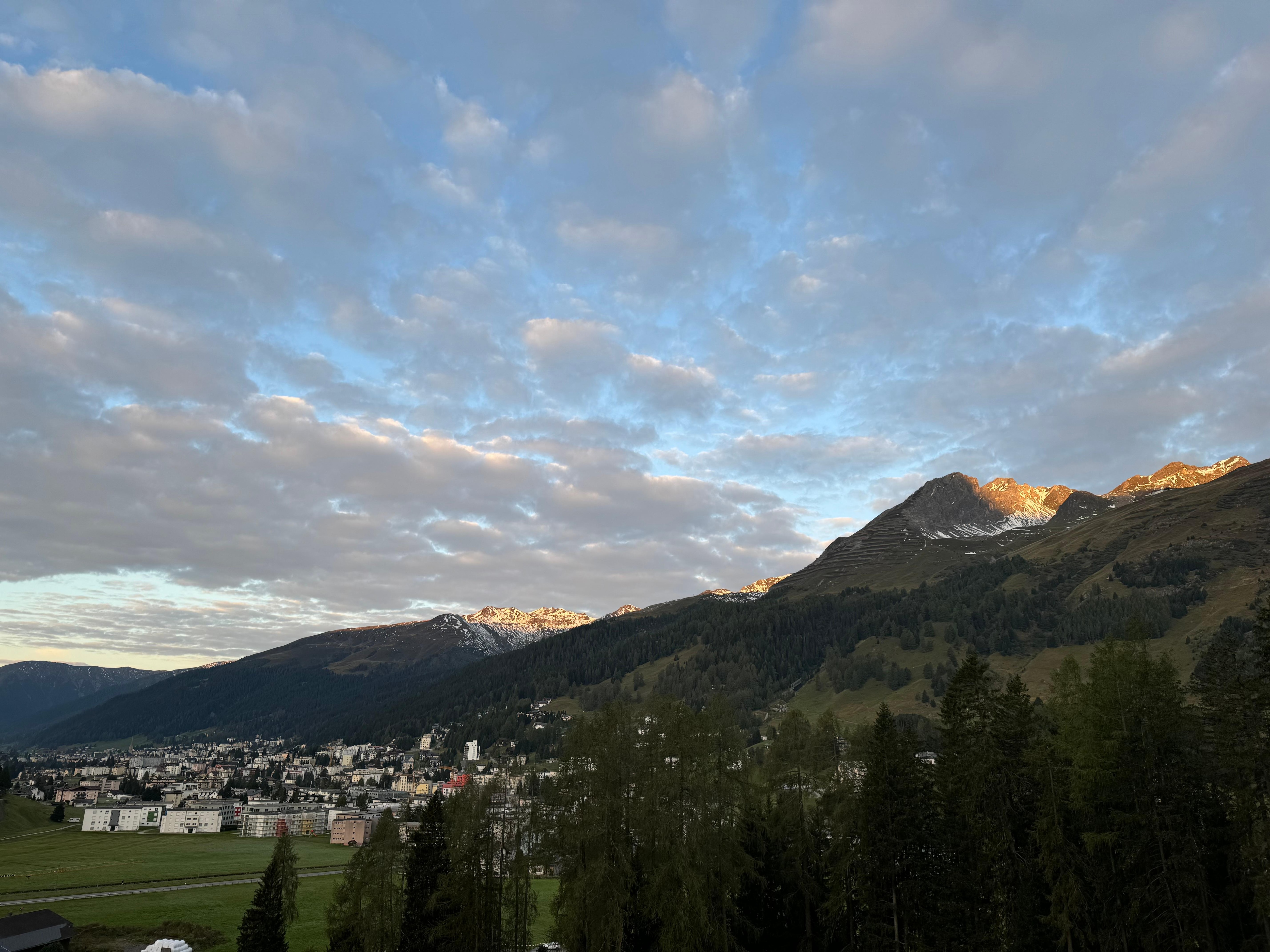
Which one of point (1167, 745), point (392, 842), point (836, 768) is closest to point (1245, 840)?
point (1167, 745)

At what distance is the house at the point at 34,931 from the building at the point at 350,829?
97794 millimetres

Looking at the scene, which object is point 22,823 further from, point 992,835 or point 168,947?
point 992,835

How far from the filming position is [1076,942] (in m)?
35.4

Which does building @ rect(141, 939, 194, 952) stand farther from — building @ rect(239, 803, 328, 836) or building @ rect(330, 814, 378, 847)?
building @ rect(239, 803, 328, 836)

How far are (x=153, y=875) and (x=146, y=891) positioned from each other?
19.8 m

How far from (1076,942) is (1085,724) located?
1003 cm

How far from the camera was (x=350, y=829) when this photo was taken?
171125 millimetres

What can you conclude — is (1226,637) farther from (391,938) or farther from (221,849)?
(221,849)

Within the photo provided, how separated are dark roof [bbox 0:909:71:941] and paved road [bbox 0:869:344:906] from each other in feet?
74.3

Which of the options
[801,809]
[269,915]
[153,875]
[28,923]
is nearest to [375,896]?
[269,915]

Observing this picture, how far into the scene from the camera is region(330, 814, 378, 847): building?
551 ft

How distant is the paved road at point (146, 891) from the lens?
91188 millimetres

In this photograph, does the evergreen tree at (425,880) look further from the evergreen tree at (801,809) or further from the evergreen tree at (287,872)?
the evergreen tree at (801,809)

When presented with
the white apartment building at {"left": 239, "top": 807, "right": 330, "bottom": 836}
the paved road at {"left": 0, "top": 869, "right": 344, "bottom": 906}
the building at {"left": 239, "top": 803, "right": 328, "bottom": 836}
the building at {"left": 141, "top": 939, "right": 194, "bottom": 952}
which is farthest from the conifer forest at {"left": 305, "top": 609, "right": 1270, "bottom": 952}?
the building at {"left": 239, "top": 803, "right": 328, "bottom": 836}
